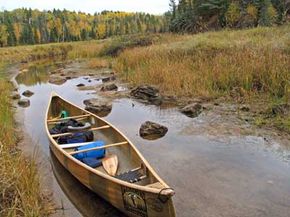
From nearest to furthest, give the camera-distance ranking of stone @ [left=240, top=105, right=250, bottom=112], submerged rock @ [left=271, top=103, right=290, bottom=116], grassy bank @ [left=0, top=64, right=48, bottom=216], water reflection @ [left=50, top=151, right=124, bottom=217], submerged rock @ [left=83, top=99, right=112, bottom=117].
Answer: grassy bank @ [left=0, top=64, right=48, bottom=216]
water reflection @ [left=50, top=151, right=124, bottom=217]
submerged rock @ [left=271, top=103, right=290, bottom=116]
stone @ [left=240, top=105, right=250, bottom=112]
submerged rock @ [left=83, top=99, right=112, bottom=117]

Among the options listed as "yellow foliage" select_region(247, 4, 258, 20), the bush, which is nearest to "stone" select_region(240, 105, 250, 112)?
the bush

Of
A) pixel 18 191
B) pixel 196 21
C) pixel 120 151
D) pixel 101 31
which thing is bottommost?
pixel 120 151

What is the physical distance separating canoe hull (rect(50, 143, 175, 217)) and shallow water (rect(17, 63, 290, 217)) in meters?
0.30

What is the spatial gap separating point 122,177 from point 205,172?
5.79 ft

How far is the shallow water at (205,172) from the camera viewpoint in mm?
5133

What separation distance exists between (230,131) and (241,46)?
23.1 ft

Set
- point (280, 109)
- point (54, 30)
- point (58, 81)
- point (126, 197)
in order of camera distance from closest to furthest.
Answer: point (126, 197)
point (280, 109)
point (58, 81)
point (54, 30)

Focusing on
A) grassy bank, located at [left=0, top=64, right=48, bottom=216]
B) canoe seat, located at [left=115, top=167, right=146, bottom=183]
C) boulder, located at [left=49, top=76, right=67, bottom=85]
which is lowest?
boulder, located at [left=49, top=76, right=67, bottom=85]

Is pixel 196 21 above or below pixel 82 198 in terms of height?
above

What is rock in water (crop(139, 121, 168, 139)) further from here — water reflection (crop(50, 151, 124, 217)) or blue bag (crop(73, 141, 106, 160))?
water reflection (crop(50, 151, 124, 217))

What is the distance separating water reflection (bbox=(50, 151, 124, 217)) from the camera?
510cm

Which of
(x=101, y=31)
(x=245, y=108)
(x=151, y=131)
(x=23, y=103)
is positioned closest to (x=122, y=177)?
(x=151, y=131)

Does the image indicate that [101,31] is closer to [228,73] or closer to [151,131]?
[228,73]

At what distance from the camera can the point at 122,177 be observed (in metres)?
5.21
